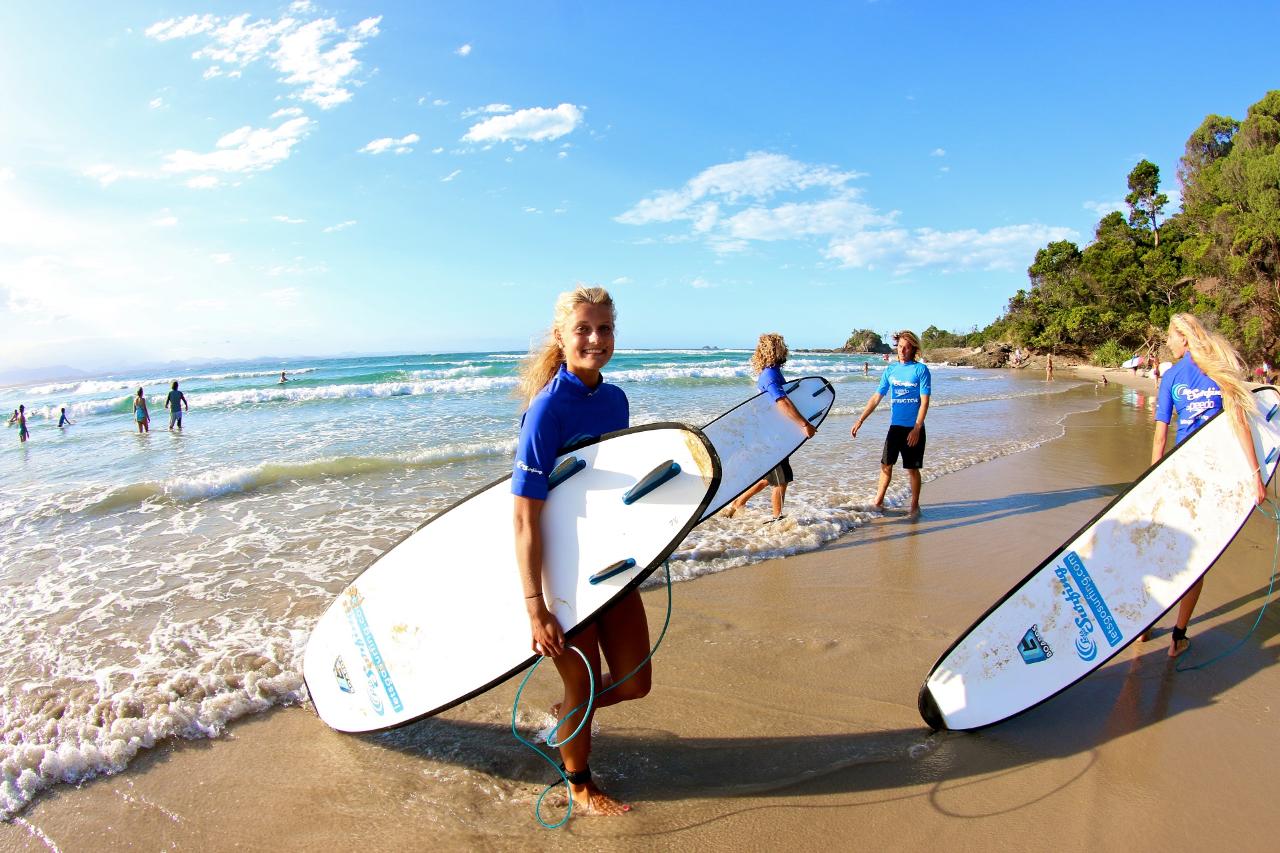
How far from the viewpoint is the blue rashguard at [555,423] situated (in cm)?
192

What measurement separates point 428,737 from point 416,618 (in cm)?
77

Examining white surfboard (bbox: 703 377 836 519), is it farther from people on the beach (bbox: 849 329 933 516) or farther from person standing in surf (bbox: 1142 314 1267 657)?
person standing in surf (bbox: 1142 314 1267 657)

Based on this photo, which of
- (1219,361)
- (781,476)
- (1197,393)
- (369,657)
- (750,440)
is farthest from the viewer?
(781,476)

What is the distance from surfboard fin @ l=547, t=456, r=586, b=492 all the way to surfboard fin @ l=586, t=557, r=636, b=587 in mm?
313

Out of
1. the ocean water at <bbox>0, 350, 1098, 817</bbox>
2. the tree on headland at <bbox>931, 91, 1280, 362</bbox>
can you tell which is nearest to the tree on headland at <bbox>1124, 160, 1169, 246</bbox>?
the tree on headland at <bbox>931, 91, 1280, 362</bbox>

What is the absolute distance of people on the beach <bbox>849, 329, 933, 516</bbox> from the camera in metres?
6.04

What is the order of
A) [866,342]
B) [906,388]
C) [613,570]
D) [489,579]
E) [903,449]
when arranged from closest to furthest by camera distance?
[613,570], [489,579], [906,388], [903,449], [866,342]

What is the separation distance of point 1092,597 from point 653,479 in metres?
2.10

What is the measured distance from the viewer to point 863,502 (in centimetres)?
667

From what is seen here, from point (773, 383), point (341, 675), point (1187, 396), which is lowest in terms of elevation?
point (341, 675)

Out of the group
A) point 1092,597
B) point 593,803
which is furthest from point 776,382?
point 593,803

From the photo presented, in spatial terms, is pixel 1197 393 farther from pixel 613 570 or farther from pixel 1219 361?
pixel 613 570

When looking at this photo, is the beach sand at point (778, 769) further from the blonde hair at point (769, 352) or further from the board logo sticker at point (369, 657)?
the blonde hair at point (769, 352)

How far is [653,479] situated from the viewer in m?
1.99
